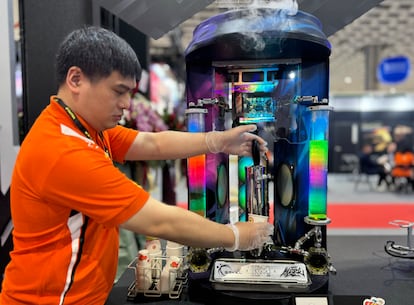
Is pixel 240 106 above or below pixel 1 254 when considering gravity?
above

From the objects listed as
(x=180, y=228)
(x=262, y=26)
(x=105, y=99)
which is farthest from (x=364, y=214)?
(x=105, y=99)

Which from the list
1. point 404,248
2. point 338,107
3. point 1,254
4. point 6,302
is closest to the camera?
point 6,302

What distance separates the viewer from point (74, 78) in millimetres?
913

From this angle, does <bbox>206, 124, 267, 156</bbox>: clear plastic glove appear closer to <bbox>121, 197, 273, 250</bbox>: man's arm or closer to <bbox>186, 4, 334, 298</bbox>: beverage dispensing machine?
<bbox>186, 4, 334, 298</bbox>: beverage dispensing machine

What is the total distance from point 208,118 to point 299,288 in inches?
25.0

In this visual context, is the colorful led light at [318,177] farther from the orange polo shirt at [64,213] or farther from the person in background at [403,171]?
the person in background at [403,171]

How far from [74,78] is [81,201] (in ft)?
0.99

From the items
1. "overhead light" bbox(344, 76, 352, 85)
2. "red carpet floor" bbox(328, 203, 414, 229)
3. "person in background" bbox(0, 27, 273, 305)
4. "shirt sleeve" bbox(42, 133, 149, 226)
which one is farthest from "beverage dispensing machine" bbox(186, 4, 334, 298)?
"overhead light" bbox(344, 76, 352, 85)

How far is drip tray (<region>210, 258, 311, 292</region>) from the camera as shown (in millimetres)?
1144

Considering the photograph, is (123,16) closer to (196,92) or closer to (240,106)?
(196,92)

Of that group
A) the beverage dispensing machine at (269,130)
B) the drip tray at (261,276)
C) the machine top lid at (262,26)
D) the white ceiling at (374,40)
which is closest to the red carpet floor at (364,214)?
the white ceiling at (374,40)

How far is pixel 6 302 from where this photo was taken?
0.99 meters

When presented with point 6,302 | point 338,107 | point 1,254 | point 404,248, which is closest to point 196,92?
point 6,302

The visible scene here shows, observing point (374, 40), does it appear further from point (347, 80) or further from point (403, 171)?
point (347, 80)
